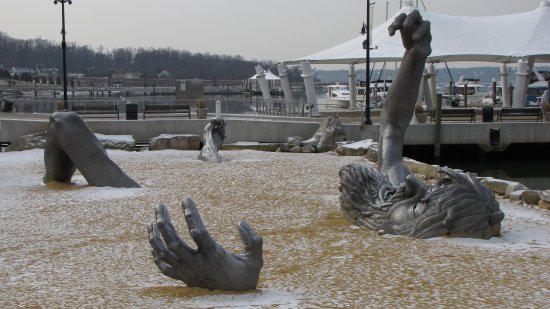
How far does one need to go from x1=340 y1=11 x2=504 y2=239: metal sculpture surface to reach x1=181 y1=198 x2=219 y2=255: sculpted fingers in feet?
12.0

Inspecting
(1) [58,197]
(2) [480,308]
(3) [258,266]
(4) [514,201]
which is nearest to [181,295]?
(3) [258,266]

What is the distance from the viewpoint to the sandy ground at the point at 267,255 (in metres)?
6.91

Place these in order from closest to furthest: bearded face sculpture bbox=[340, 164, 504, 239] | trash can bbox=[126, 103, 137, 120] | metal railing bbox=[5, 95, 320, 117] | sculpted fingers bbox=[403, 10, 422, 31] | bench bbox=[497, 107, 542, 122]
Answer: bearded face sculpture bbox=[340, 164, 504, 239] → sculpted fingers bbox=[403, 10, 422, 31] → trash can bbox=[126, 103, 137, 120] → bench bbox=[497, 107, 542, 122] → metal railing bbox=[5, 95, 320, 117]

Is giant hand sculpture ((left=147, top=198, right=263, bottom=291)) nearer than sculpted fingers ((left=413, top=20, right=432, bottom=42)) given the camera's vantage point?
Yes

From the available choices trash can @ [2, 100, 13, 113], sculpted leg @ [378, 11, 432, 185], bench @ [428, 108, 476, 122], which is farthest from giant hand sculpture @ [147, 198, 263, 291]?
trash can @ [2, 100, 13, 113]

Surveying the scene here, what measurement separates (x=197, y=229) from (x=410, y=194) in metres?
4.09

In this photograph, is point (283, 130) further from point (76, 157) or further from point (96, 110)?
point (76, 157)

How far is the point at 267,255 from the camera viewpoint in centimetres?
877

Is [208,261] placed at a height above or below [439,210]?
below

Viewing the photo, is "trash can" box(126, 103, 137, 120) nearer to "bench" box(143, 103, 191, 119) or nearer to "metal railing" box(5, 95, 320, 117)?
"bench" box(143, 103, 191, 119)

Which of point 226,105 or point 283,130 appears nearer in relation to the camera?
point 283,130

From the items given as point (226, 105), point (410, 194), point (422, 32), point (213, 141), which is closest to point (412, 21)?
point (422, 32)

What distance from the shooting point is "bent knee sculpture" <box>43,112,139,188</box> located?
1446 cm

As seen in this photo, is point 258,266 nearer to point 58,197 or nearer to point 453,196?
point 453,196
